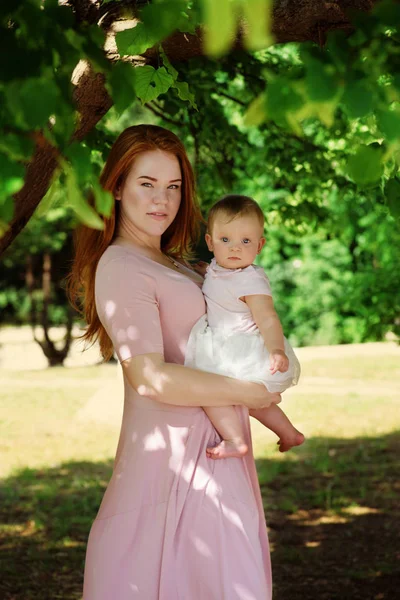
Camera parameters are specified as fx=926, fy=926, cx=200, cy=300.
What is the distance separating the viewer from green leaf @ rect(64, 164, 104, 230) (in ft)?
4.80

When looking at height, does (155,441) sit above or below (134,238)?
below

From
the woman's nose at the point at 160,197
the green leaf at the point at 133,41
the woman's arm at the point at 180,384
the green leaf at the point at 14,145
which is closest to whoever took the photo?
the green leaf at the point at 14,145

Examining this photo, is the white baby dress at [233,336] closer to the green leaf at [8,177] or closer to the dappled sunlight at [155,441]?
the dappled sunlight at [155,441]

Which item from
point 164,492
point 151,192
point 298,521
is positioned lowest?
point 298,521

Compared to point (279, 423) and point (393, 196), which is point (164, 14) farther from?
point (279, 423)

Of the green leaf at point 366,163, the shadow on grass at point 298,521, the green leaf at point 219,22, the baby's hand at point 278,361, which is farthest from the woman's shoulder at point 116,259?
the shadow on grass at point 298,521

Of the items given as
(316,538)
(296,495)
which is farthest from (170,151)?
(296,495)

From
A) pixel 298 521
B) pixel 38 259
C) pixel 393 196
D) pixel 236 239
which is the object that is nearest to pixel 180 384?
pixel 236 239

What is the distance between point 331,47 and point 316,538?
18.2ft

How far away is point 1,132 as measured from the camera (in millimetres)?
1591

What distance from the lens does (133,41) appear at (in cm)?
255

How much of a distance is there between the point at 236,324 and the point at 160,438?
436 mm

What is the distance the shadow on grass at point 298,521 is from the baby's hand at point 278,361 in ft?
9.90

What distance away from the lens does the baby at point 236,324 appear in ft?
9.55
